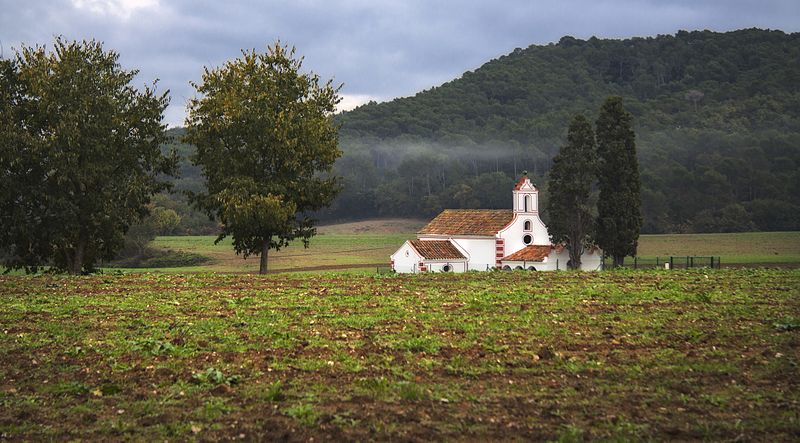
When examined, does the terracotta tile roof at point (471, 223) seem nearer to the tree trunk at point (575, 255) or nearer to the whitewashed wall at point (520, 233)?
the whitewashed wall at point (520, 233)

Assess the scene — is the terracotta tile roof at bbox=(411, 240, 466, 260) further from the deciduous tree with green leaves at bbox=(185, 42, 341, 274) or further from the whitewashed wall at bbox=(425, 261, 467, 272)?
the deciduous tree with green leaves at bbox=(185, 42, 341, 274)

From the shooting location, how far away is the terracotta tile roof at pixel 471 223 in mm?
89750

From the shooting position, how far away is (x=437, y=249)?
88.6 metres

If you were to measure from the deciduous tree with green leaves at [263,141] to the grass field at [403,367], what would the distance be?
23.7 m

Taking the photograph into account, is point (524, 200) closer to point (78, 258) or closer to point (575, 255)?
point (575, 255)

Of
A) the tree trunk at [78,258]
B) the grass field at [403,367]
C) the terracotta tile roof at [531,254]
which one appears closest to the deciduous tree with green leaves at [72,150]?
the tree trunk at [78,258]

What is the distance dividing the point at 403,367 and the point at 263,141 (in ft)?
125

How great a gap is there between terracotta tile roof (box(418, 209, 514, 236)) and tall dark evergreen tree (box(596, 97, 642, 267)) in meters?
11.2

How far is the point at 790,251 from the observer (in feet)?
387

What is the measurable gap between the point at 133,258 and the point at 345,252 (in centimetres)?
3289

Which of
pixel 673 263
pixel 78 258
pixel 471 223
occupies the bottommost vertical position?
pixel 673 263

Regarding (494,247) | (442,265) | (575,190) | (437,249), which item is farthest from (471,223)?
(575,190)

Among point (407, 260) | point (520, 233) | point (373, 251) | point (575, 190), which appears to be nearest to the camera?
point (575, 190)

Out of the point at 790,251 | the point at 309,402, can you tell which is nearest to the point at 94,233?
the point at 309,402
